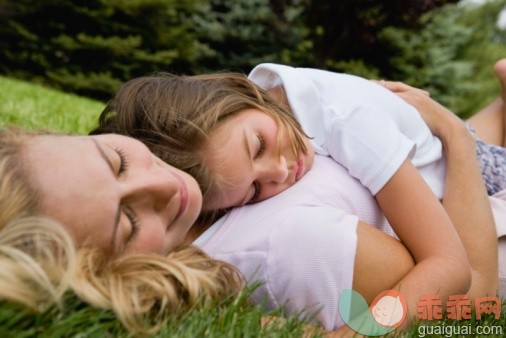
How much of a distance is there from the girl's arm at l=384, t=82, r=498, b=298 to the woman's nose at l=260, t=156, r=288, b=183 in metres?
0.67

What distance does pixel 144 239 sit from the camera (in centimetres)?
168

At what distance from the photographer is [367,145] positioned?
84.4 inches

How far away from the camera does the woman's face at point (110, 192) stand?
59.1 inches

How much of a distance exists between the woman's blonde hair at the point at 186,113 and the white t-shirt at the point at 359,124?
0.33 feet

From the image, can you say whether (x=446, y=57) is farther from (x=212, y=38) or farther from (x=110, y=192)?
(x=110, y=192)

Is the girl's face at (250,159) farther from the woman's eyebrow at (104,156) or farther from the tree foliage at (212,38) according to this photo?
the tree foliage at (212,38)

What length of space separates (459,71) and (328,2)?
13.9 ft

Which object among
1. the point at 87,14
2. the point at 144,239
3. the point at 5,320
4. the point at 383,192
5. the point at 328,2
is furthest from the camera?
the point at 328,2

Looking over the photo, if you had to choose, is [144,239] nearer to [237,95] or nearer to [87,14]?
[237,95]

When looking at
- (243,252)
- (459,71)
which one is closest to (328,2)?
(459,71)

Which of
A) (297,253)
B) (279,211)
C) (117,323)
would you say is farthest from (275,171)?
(117,323)

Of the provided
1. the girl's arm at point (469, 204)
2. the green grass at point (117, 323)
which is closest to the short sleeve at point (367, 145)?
the girl's arm at point (469, 204)

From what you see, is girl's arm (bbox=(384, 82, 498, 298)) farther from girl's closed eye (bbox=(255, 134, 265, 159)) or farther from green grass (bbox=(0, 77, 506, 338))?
girl's closed eye (bbox=(255, 134, 265, 159))

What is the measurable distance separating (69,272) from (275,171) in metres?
0.90
